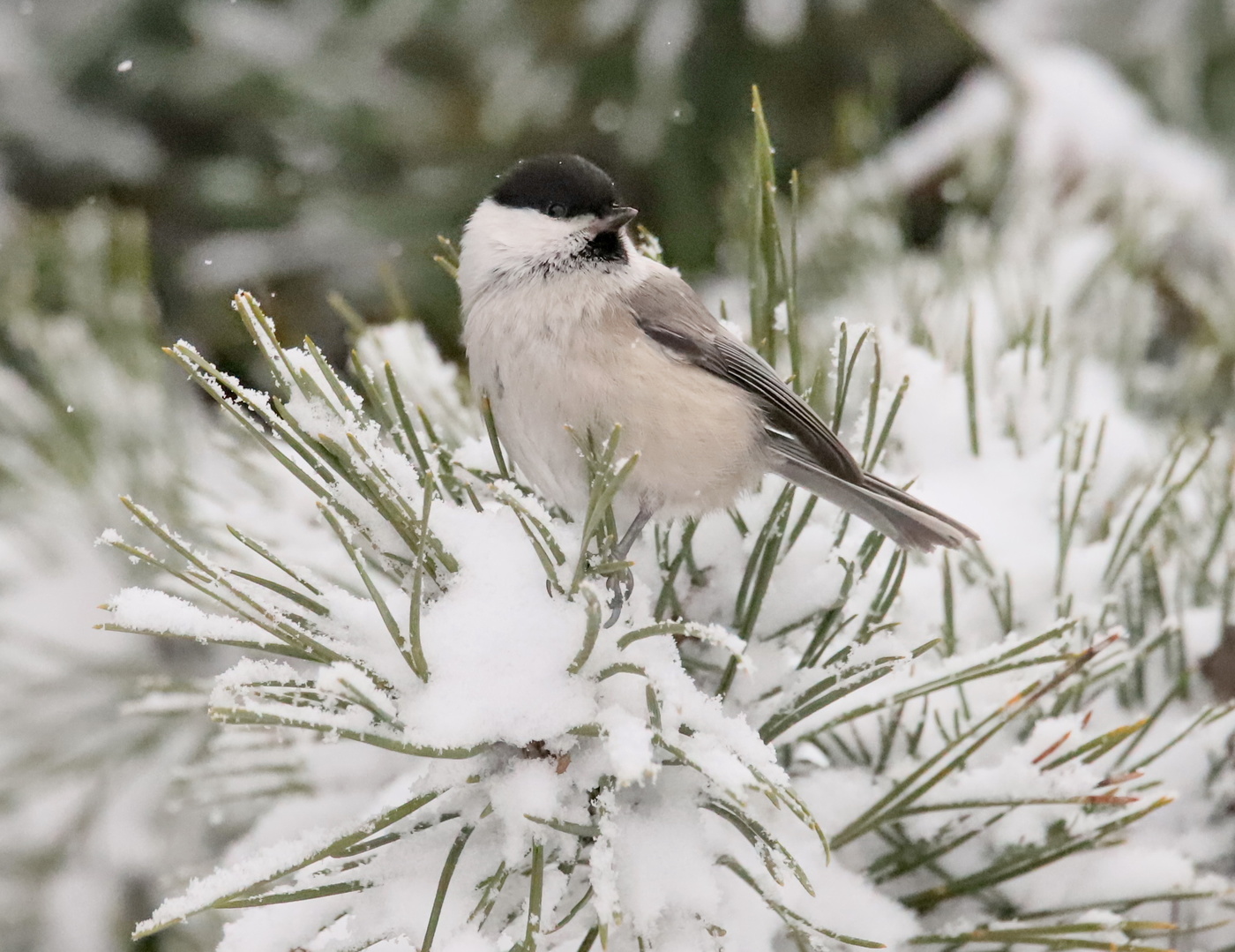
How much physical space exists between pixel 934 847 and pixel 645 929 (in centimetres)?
19

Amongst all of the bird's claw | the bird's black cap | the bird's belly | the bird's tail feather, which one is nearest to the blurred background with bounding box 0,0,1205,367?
the bird's black cap

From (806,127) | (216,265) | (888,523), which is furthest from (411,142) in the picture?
(888,523)

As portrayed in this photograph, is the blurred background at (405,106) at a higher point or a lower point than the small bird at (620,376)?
higher

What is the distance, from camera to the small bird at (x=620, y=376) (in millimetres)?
590

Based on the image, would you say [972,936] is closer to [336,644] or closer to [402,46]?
[336,644]

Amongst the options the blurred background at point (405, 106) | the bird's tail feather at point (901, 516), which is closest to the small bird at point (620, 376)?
the bird's tail feather at point (901, 516)

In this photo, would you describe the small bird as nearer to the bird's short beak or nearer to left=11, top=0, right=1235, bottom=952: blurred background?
the bird's short beak

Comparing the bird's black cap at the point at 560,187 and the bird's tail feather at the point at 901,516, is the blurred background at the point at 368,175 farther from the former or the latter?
the bird's tail feather at the point at 901,516

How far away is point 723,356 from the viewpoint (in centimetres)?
69

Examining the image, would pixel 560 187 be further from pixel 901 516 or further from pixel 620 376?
pixel 901 516

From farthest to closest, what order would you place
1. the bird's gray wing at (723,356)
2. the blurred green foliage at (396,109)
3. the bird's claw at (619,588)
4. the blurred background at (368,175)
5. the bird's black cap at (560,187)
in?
1. the blurred green foliage at (396,109)
2. the blurred background at (368,175)
3. the bird's black cap at (560,187)
4. the bird's gray wing at (723,356)
5. the bird's claw at (619,588)

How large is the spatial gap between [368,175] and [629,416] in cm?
89

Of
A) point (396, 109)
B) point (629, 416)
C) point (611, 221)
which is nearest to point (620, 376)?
point (629, 416)

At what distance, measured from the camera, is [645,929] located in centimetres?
39
